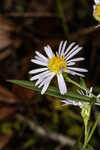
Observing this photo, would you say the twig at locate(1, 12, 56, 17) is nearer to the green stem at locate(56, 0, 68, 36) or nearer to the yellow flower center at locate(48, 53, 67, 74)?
the green stem at locate(56, 0, 68, 36)

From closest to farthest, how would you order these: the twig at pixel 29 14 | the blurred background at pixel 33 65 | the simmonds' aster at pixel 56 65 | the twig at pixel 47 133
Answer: the simmonds' aster at pixel 56 65, the twig at pixel 47 133, the blurred background at pixel 33 65, the twig at pixel 29 14

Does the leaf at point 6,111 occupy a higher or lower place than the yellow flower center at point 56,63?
lower

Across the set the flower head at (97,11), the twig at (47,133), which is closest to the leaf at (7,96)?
the twig at (47,133)

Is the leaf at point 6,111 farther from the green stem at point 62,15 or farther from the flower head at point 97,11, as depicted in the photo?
the flower head at point 97,11

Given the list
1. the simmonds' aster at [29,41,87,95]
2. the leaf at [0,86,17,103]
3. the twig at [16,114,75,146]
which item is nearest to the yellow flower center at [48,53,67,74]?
the simmonds' aster at [29,41,87,95]

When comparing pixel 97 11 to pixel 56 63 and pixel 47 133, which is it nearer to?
pixel 56 63

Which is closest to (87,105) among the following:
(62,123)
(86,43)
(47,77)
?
(47,77)

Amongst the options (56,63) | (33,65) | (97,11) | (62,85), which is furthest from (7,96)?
(97,11)

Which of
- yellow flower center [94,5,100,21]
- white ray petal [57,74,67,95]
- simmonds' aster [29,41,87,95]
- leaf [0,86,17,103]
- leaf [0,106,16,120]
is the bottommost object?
leaf [0,106,16,120]
